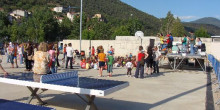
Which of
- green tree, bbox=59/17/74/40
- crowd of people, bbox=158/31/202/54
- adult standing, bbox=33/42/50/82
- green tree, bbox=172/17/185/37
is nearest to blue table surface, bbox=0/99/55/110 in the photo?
adult standing, bbox=33/42/50/82

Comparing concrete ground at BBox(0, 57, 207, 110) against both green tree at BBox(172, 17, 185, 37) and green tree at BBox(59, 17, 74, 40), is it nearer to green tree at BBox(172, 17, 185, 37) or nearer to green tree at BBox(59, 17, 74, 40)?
green tree at BBox(172, 17, 185, 37)

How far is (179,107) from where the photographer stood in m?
7.78

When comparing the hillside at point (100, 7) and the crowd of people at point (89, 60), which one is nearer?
the crowd of people at point (89, 60)

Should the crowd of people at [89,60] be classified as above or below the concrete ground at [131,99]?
above

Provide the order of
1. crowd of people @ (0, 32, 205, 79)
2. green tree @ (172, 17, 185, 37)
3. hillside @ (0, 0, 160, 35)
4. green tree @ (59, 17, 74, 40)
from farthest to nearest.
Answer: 1. hillside @ (0, 0, 160, 35)
2. green tree @ (59, 17, 74, 40)
3. green tree @ (172, 17, 185, 37)
4. crowd of people @ (0, 32, 205, 79)

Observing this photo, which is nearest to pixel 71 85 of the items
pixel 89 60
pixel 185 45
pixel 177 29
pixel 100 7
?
pixel 89 60

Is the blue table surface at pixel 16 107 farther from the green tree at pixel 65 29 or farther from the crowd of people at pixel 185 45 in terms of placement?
the green tree at pixel 65 29

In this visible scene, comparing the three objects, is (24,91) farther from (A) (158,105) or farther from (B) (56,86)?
(A) (158,105)

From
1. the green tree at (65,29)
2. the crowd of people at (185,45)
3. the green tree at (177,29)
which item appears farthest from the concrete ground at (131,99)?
the green tree at (65,29)

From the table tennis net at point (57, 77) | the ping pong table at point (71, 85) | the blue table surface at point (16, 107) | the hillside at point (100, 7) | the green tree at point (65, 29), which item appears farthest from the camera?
the hillside at point (100, 7)

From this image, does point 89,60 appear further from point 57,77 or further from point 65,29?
point 65,29

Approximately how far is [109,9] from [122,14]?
353 inches

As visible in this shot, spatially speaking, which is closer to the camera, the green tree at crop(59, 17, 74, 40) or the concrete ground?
the concrete ground

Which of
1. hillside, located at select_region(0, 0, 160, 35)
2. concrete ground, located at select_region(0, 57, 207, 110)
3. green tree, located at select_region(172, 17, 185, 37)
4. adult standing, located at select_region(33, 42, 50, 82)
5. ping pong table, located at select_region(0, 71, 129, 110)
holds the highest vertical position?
hillside, located at select_region(0, 0, 160, 35)
